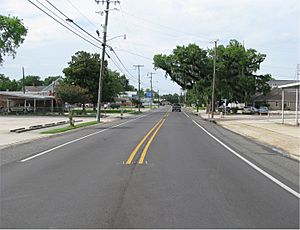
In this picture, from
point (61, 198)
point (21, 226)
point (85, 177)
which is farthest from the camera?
point (85, 177)

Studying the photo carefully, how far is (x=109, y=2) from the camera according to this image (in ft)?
149

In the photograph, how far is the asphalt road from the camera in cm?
653

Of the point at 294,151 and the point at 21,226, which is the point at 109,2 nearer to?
the point at 294,151

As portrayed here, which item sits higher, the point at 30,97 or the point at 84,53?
the point at 84,53

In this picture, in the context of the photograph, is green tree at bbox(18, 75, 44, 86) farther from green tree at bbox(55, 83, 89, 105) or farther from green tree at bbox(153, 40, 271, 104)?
green tree at bbox(55, 83, 89, 105)

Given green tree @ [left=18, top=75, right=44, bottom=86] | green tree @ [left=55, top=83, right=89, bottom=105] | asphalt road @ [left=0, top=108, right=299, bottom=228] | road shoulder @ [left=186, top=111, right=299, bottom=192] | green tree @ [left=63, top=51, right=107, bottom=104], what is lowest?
road shoulder @ [left=186, top=111, right=299, bottom=192]

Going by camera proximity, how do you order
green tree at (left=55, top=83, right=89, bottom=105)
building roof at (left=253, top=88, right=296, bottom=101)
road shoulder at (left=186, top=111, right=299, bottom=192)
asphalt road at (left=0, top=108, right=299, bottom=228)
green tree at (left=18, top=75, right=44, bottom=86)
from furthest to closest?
green tree at (left=18, top=75, right=44, bottom=86) < building roof at (left=253, top=88, right=296, bottom=101) < green tree at (left=55, top=83, right=89, bottom=105) < road shoulder at (left=186, top=111, right=299, bottom=192) < asphalt road at (left=0, top=108, right=299, bottom=228)

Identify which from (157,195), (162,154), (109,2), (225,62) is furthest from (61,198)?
(225,62)

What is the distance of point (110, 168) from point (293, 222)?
6.19m

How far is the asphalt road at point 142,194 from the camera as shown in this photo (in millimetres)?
→ 6531

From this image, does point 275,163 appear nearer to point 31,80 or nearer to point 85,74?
point 85,74

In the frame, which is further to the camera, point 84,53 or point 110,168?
point 84,53

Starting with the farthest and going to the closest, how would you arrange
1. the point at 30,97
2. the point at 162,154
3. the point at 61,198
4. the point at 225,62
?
the point at 225,62, the point at 30,97, the point at 162,154, the point at 61,198

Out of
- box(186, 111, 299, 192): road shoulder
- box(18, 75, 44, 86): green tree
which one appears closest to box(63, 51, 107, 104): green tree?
box(186, 111, 299, 192): road shoulder
